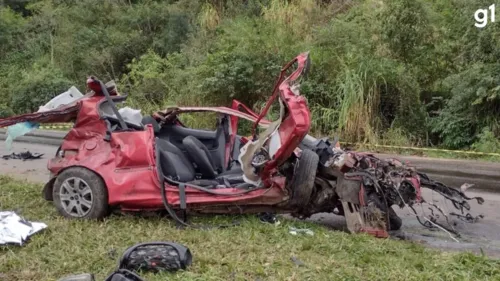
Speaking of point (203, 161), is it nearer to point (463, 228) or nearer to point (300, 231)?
point (300, 231)

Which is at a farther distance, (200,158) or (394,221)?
(200,158)

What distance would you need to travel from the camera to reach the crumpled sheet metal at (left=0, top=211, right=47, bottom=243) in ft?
15.8

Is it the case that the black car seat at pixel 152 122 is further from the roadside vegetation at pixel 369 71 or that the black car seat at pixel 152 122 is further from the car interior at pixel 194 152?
the roadside vegetation at pixel 369 71

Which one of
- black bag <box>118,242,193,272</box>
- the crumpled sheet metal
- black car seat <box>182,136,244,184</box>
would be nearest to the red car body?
black car seat <box>182,136,244,184</box>

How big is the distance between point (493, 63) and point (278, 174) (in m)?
7.66

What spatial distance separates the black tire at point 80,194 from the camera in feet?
18.4

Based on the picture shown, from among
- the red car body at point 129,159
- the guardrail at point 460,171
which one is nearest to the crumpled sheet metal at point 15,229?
the red car body at point 129,159

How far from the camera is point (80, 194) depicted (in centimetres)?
573

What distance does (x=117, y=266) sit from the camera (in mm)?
4199

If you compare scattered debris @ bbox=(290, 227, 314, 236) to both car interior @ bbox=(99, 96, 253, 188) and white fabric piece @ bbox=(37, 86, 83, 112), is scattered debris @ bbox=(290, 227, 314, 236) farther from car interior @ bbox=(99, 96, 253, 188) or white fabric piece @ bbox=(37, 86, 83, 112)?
white fabric piece @ bbox=(37, 86, 83, 112)

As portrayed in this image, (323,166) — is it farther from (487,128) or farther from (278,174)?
(487,128)

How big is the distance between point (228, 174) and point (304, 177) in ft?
3.80

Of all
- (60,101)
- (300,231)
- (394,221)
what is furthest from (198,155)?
(394,221)

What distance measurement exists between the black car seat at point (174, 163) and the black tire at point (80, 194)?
0.65 metres
